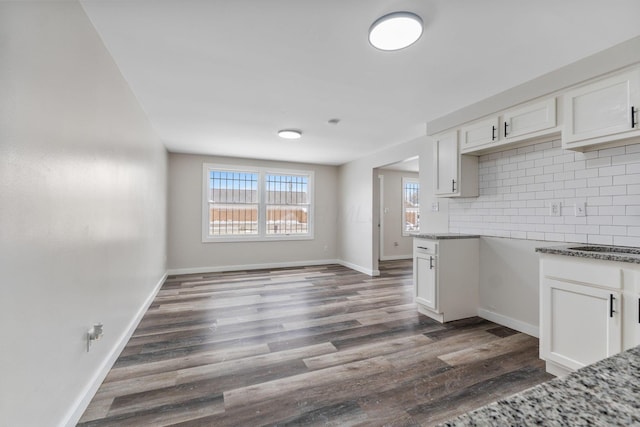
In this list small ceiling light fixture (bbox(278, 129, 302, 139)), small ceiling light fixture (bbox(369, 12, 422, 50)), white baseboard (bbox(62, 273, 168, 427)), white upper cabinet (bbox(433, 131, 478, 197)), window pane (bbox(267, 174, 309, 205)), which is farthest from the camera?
window pane (bbox(267, 174, 309, 205))

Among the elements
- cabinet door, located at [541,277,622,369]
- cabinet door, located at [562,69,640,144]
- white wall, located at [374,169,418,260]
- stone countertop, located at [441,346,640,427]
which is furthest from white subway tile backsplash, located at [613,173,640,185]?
white wall, located at [374,169,418,260]

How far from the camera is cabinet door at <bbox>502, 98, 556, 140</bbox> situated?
248cm

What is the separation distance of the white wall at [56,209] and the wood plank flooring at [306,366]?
1.19 feet

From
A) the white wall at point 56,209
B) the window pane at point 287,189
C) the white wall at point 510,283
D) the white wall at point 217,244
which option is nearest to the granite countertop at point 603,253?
the white wall at point 510,283

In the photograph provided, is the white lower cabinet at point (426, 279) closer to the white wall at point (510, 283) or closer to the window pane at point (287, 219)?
the white wall at point (510, 283)

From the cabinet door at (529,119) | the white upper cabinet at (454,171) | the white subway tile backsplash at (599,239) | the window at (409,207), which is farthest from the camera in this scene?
the window at (409,207)

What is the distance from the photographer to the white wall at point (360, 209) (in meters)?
5.32

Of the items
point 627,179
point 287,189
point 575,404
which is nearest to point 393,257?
point 287,189

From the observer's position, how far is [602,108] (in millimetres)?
2133

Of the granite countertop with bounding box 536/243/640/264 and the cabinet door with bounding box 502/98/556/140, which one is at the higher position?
the cabinet door with bounding box 502/98/556/140

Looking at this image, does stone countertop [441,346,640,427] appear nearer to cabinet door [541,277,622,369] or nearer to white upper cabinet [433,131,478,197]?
cabinet door [541,277,622,369]

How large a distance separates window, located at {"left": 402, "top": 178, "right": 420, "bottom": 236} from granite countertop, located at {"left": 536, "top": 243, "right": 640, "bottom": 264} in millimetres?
5362

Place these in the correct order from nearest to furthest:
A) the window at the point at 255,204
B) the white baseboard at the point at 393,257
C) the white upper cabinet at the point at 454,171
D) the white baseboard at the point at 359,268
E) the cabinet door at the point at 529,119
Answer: the cabinet door at the point at 529,119 < the white upper cabinet at the point at 454,171 < the white baseboard at the point at 359,268 < the window at the point at 255,204 < the white baseboard at the point at 393,257

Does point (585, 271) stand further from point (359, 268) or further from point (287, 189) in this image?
point (287, 189)
